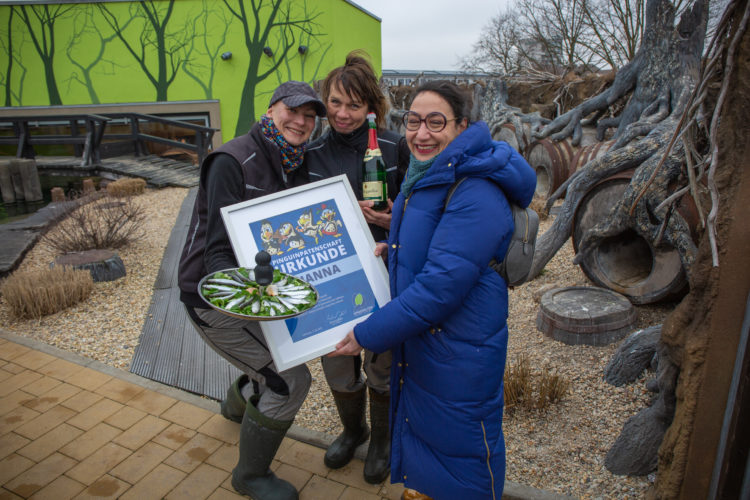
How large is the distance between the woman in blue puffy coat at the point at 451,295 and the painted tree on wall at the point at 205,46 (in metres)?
20.5

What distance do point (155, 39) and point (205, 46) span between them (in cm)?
204

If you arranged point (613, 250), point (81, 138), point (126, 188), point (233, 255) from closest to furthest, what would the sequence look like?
1. point (233, 255)
2. point (613, 250)
3. point (126, 188)
4. point (81, 138)

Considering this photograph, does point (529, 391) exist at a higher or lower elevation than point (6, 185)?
lower

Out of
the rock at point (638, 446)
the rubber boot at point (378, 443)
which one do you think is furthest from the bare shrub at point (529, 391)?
the rubber boot at point (378, 443)

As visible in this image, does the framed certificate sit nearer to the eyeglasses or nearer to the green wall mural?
the eyeglasses

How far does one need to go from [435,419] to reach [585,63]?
23161 mm

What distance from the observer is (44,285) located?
4.67m

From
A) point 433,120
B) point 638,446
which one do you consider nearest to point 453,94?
point 433,120

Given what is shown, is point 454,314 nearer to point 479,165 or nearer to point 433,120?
point 479,165

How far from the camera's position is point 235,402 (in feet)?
9.32

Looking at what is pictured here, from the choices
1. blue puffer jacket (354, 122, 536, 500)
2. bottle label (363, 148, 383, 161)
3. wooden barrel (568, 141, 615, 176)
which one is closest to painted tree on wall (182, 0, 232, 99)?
wooden barrel (568, 141, 615, 176)

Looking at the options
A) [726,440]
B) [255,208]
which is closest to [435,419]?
[726,440]

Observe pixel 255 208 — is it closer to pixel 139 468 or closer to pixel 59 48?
pixel 139 468

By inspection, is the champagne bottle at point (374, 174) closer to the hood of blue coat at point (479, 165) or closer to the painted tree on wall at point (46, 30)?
the hood of blue coat at point (479, 165)
